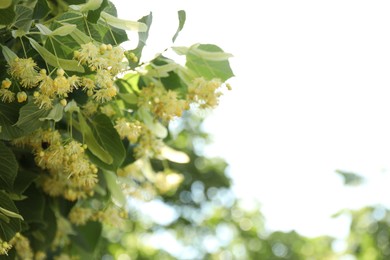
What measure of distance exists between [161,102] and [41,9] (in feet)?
0.81

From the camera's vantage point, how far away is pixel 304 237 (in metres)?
4.59

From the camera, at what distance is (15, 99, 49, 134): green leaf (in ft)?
3.43

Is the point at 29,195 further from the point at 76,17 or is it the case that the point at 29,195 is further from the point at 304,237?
the point at 304,237

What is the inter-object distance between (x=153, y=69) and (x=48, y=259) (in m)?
0.70

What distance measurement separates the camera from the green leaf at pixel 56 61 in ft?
3.47

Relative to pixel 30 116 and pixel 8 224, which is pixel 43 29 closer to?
pixel 30 116

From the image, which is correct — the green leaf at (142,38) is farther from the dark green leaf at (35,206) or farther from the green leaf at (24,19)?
the dark green leaf at (35,206)

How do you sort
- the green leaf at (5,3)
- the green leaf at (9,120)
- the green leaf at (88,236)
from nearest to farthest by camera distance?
the green leaf at (5,3)
the green leaf at (9,120)
the green leaf at (88,236)

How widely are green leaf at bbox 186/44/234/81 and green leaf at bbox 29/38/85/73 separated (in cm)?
26

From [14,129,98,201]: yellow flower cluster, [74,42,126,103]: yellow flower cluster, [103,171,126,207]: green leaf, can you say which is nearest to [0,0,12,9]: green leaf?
[74,42,126,103]: yellow flower cluster

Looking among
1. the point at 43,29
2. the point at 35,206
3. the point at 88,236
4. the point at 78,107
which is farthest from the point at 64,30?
the point at 88,236

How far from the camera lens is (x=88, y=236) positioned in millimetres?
1575

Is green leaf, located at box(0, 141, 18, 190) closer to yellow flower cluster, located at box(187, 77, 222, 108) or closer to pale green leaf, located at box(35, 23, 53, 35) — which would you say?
pale green leaf, located at box(35, 23, 53, 35)

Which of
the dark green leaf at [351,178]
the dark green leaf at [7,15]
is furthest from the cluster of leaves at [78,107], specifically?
the dark green leaf at [351,178]
